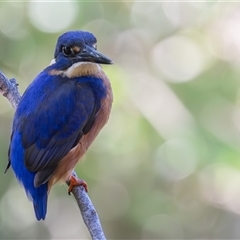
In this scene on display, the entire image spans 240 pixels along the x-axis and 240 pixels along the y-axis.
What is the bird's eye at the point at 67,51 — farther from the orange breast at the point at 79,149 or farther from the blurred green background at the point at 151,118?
the blurred green background at the point at 151,118

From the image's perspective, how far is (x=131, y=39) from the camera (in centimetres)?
553

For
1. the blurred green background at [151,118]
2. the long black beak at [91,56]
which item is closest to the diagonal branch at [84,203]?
the long black beak at [91,56]

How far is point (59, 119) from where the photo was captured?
3422mm

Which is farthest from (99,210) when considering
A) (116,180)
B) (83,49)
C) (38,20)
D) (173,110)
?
(83,49)

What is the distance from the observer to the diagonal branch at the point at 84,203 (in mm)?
2876

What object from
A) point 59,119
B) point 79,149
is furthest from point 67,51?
point 79,149

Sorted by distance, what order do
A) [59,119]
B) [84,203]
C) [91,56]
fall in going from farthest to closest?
1. [59,119]
2. [91,56]
3. [84,203]

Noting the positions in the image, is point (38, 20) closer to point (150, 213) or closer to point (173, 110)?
point (173, 110)

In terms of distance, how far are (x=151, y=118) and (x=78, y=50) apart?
184 centimetres

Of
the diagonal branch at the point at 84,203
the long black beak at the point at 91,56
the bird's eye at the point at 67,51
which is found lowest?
the diagonal branch at the point at 84,203

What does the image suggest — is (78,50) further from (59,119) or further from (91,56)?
(59,119)

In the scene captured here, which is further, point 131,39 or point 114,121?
point 131,39

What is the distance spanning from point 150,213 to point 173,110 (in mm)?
946

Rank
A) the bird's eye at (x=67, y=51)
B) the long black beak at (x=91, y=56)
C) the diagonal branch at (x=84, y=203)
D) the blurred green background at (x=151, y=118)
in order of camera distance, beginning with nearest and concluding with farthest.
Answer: the diagonal branch at (x=84, y=203) → the long black beak at (x=91, y=56) → the bird's eye at (x=67, y=51) → the blurred green background at (x=151, y=118)
